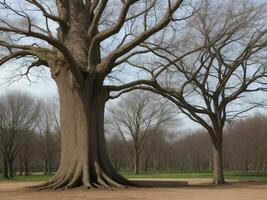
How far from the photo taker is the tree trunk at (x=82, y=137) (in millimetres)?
18641

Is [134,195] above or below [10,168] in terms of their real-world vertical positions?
below

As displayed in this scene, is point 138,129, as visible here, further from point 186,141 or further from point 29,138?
point 186,141

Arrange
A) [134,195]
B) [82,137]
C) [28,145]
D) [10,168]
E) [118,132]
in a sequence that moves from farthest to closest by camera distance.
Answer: [118,132], [28,145], [10,168], [82,137], [134,195]

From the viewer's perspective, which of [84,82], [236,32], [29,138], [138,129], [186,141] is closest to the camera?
[84,82]

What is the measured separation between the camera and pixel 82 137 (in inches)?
762

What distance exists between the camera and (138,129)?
66375mm

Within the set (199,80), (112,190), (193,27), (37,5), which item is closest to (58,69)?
(37,5)

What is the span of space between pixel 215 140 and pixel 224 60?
510 cm

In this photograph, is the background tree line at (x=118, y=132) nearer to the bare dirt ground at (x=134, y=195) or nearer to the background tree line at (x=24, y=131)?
the background tree line at (x=24, y=131)

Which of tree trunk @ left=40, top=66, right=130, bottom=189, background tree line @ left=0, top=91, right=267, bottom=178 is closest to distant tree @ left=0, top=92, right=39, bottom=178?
background tree line @ left=0, top=91, right=267, bottom=178

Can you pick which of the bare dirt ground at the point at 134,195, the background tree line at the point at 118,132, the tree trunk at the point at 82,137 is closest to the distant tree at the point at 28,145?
the background tree line at the point at 118,132

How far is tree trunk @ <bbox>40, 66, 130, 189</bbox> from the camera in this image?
1864 cm

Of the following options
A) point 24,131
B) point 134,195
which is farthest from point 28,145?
point 134,195

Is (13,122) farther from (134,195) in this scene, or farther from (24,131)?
(134,195)
